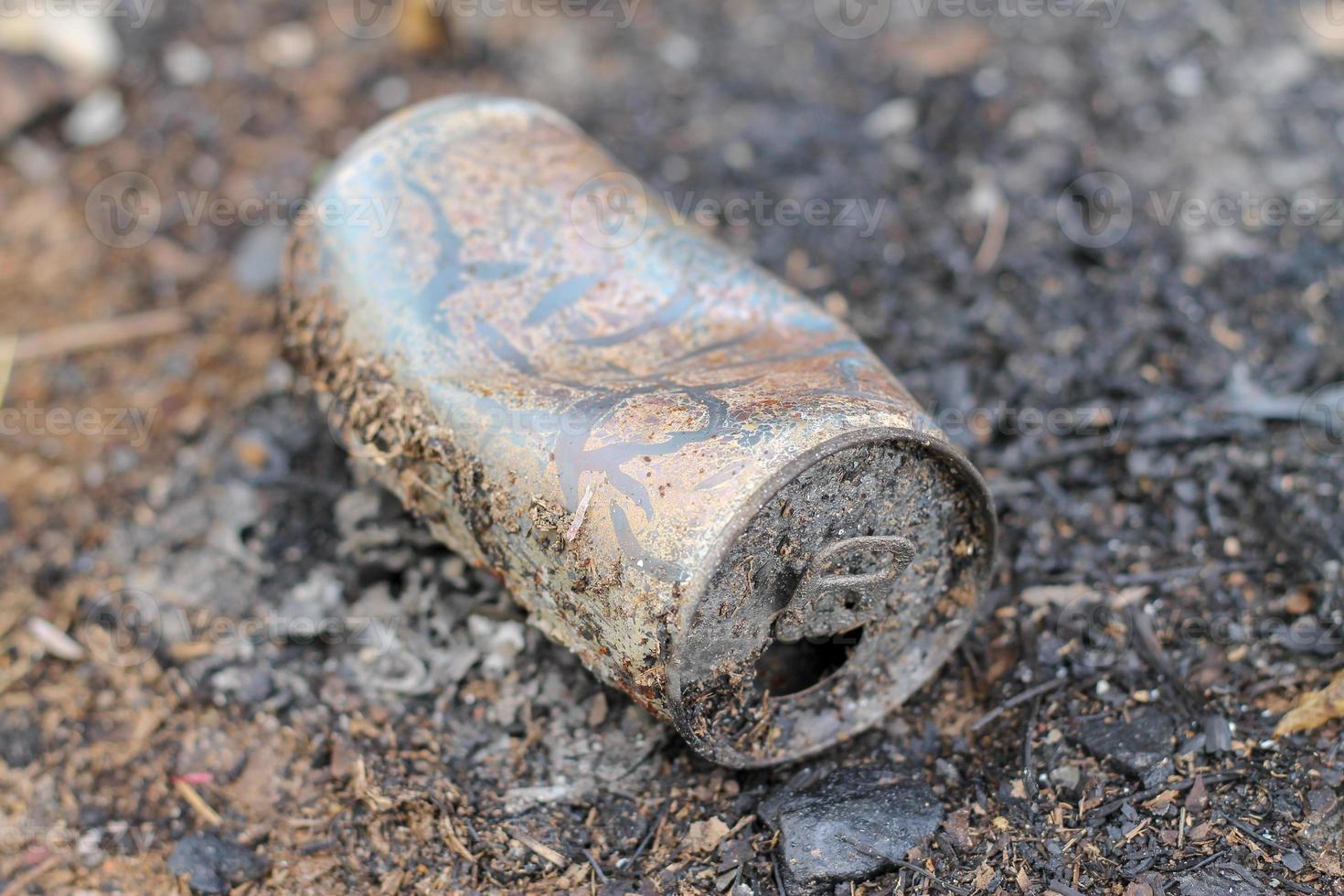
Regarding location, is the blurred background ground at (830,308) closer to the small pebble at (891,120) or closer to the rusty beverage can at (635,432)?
the small pebble at (891,120)

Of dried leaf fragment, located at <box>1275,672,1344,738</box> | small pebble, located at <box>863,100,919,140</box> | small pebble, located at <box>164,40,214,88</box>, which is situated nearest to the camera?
dried leaf fragment, located at <box>1275,672,1344,738</box>

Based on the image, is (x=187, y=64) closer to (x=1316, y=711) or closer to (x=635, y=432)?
(x=635, y=432)

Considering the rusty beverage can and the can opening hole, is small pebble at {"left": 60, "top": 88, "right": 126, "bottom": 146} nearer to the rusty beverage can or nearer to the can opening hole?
the rusty beverage can

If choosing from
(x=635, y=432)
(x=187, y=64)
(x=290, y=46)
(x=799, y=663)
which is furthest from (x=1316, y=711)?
(x=187, y=64)

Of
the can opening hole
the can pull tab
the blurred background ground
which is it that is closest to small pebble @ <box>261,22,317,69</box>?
the blurred background ground

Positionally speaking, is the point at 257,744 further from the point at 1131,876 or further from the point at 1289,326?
the point at 1289,326

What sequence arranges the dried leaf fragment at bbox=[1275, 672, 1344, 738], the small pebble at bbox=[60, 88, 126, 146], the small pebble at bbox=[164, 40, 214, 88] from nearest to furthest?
the dried leaf fragment at bbox=[1275, 672, 1344, 738] → the small pebble at bbox=[60, 88, 126, 146] → the small pebble at bbox=[164, 40, 214, 88]
